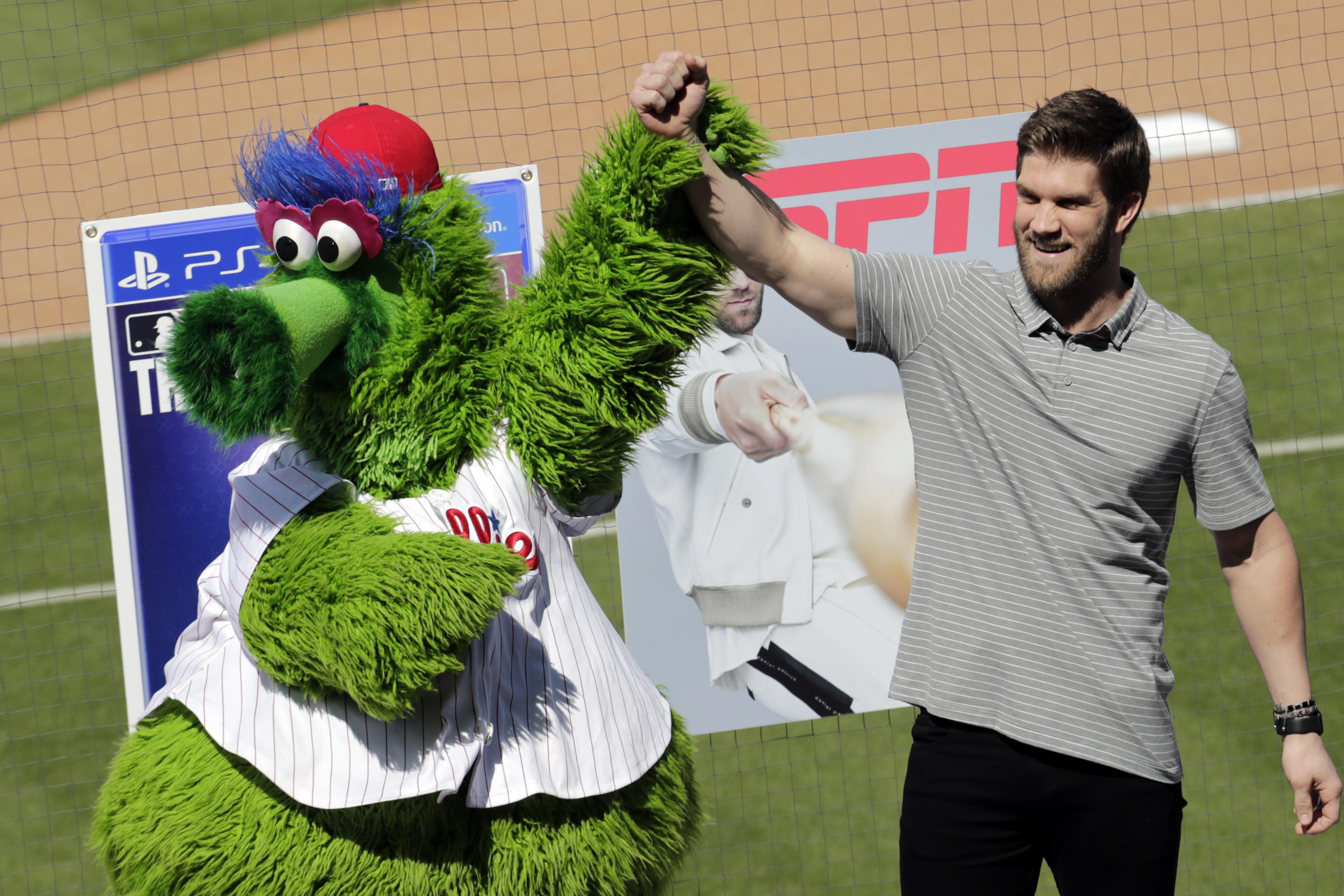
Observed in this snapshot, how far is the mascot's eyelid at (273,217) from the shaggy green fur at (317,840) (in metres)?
0.63

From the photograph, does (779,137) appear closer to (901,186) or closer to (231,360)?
(901,186)

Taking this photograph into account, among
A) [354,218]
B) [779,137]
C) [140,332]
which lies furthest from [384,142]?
[779,137]

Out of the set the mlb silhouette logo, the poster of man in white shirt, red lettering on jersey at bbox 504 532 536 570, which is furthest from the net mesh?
red lettering on jersey at bbox 504 532 536 570

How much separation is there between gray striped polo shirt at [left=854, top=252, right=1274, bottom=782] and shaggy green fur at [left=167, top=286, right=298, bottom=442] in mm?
742

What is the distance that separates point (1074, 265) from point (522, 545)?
0.80m

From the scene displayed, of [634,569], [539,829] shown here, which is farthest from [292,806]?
[634,569]

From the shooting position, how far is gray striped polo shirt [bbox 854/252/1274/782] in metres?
1.52

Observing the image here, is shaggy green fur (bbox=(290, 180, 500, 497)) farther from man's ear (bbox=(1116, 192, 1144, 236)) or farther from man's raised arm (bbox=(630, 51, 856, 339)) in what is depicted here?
man's ear (bbox=(1116, 192, 1144, 236))

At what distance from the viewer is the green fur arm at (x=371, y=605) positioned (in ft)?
4.13

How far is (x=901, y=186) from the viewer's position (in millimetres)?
3189

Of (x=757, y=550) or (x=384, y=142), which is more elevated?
(x=384, y=142)

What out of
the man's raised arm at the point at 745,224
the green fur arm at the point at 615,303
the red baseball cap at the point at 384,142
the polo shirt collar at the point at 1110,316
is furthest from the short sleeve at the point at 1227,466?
the red baseball cap at the point at 384,142

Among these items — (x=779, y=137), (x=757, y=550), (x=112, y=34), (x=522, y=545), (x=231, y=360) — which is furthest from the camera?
(x=112, y=34)

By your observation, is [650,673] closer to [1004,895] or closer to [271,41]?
[1004,895]
